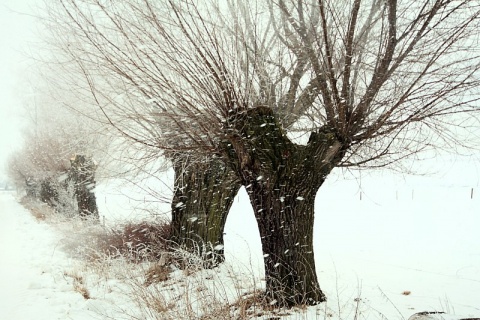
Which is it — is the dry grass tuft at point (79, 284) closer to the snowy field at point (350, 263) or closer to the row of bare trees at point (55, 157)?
the snowy field at point (350, 263)

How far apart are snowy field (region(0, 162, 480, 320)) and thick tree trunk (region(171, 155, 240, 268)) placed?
0.56m

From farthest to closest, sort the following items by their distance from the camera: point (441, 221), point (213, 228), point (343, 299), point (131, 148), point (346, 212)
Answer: point (346, 212)
point (441, 221)
point (213, 228)
point (131, 148)
point (343, 299)

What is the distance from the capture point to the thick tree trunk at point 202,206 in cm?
700

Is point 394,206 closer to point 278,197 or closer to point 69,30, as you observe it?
point 278,197

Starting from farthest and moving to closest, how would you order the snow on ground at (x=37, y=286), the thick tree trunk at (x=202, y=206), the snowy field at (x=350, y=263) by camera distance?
the thick tree trunk at (x=202, y=206) → the snowy field at (x=350, y=263) → the snow on ground at (x=37, y=286)

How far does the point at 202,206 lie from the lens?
7125 millimetres

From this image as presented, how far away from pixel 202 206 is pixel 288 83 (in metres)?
3.05

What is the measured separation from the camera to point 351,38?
395 centimetres

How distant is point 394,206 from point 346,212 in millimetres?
3150

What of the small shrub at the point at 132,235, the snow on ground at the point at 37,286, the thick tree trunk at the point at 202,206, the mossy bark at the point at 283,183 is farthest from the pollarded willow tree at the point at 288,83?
the small shrub at the point at 132,235

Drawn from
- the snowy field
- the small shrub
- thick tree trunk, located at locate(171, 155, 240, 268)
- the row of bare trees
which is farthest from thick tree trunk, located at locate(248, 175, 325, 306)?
the row of bare trees

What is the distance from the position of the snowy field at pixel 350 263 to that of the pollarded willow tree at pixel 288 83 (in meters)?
0.79

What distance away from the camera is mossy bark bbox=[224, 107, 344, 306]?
4.62 metres

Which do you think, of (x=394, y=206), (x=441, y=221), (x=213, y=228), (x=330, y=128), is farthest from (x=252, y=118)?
(x=394, y=206)
